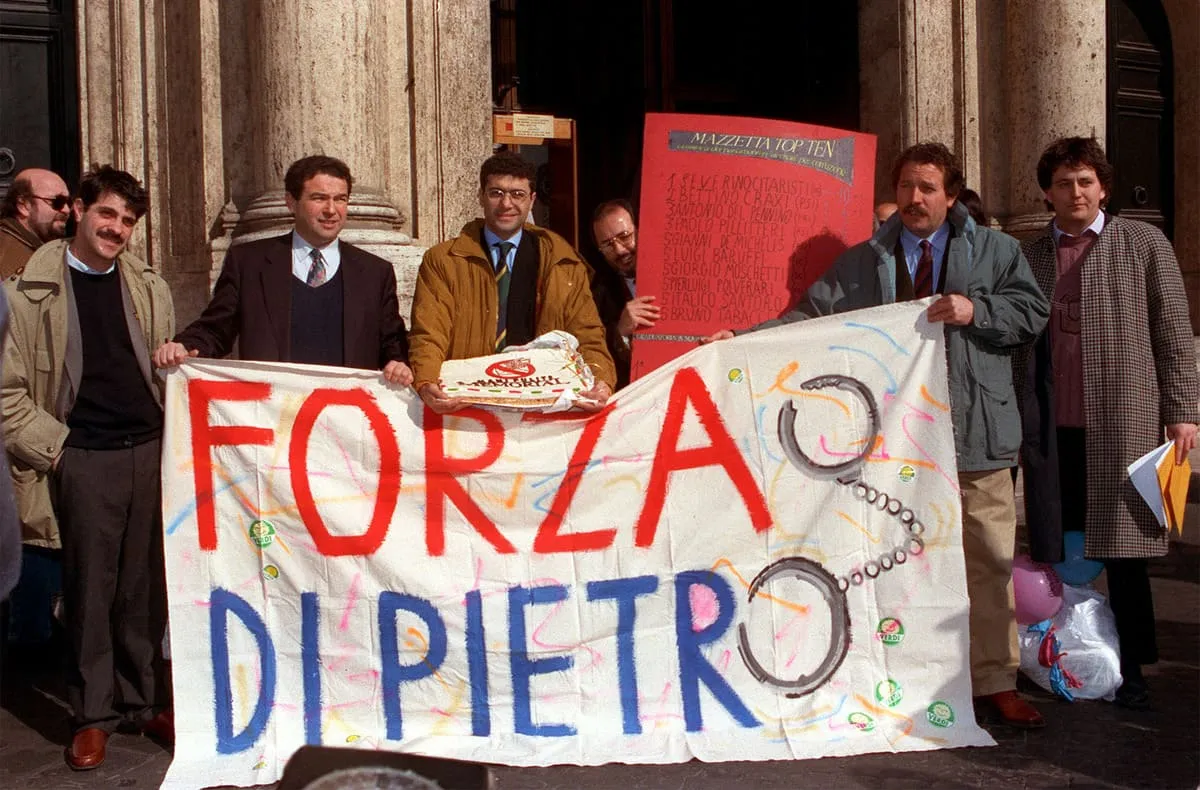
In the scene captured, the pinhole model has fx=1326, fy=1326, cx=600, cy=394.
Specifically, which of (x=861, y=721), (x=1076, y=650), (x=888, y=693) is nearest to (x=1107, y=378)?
(x=1076, y=650)

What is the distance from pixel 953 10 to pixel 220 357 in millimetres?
5800

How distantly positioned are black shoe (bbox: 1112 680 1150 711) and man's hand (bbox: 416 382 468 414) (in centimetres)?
257

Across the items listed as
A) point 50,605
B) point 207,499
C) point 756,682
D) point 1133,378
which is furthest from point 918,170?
point 50,605

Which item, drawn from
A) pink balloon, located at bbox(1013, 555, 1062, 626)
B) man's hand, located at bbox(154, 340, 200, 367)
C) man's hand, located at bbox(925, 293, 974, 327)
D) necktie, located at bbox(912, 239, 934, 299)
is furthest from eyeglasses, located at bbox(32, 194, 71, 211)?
pink balloon, located at bbox(1013, 555, 1062, 626)

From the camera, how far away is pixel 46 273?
4.34 metres

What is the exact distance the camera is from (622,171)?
957cm

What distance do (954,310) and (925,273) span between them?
300 mm

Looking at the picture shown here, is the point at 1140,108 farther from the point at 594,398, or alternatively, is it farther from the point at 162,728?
the point at 162,728

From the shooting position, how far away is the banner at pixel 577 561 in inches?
169

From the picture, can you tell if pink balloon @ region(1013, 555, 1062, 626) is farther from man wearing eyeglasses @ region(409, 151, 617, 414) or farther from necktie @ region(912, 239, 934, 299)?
man wearing eyeglasses @ region(409, 151, 617, 414)

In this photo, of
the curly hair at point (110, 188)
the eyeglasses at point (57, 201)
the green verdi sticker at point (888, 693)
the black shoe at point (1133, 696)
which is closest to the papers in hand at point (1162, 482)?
the black shoe at point (1133, 696)

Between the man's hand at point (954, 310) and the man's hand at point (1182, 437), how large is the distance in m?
0.91

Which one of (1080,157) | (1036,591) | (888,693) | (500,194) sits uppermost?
(1080,157)

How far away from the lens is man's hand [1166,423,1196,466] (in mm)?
4602
